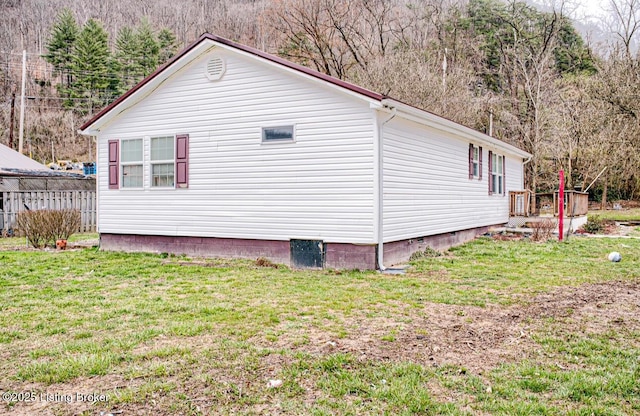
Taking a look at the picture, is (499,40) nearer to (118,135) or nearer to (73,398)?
(118,135)

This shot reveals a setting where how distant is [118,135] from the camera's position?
12.2 meters

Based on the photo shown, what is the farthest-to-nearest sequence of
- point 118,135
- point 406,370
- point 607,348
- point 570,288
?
point 118,135 → point 570,288 → point 607,348 → point 406,370

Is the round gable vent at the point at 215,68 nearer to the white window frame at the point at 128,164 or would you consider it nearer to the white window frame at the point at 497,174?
the white window frame at the point at 128,164

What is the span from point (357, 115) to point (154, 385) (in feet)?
21.6

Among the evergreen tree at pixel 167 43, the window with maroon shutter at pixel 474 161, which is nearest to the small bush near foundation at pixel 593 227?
the window with maroon shutter at pixel 474 161

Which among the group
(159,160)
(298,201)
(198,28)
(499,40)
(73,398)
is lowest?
(73,398)

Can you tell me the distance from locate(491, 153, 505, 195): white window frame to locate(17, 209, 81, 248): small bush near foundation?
12603 millimetres

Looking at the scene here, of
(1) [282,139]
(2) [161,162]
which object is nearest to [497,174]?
(1) [282,139]

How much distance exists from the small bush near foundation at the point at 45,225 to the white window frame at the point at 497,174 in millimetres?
12603

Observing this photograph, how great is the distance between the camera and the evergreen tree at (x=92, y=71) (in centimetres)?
4275

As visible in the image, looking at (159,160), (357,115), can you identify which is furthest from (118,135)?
(357,115)

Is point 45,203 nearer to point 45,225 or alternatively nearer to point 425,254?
point 45,225

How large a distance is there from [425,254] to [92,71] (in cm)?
4040

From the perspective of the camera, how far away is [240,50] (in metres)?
10.4
